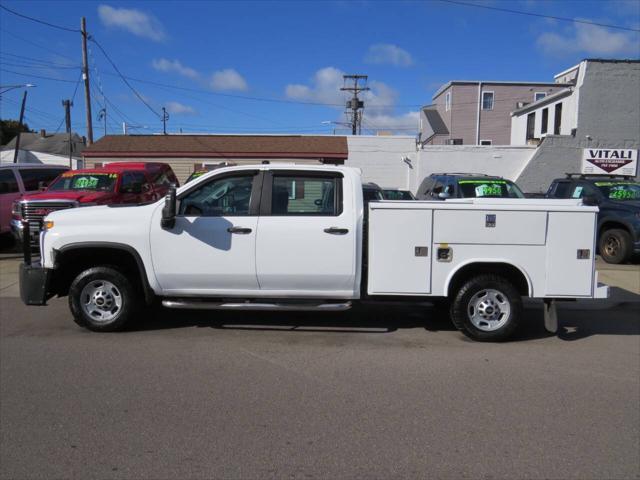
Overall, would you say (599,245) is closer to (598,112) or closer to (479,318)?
(479,318)

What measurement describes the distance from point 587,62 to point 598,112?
86.8 inches

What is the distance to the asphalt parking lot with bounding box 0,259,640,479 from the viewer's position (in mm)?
3561

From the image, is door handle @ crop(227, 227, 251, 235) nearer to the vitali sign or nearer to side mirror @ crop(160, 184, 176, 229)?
side mirror @ crop(160, 184, 176, 229)

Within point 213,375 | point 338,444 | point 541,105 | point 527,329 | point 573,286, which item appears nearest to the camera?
point 338,444

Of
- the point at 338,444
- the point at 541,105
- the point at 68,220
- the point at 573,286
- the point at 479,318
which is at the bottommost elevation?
the point at 338,444

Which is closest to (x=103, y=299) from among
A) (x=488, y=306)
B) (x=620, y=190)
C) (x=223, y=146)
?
(x=488, y=306)

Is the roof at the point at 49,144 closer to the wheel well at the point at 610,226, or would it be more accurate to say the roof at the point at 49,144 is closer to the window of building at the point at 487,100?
the window of building at the point at 487,100

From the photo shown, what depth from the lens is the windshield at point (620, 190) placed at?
1193 cm

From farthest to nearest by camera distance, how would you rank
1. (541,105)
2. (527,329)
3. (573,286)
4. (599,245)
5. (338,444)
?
(541,105) < (599,245) < (527,329) < (573,286) < (338,444)

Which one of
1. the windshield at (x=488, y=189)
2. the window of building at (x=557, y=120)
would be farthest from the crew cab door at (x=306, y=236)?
the window of building at (x=557, y=120)

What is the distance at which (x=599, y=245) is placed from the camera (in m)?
12.0

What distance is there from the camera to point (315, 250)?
19.6ft

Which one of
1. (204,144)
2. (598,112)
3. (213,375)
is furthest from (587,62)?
(213,375)

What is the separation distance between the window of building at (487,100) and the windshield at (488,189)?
30.3m
